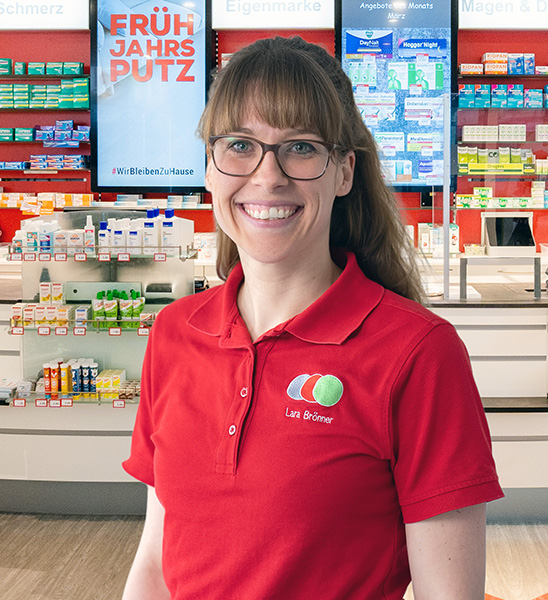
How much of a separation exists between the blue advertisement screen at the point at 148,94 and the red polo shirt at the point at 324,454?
5.27 metres

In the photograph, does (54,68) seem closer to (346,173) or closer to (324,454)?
(346,173)

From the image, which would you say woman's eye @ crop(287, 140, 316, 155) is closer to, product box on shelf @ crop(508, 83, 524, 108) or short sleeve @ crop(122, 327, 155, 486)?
short sleeve @ crop(122, 327, 155, 486)

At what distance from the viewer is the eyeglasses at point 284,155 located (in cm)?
110

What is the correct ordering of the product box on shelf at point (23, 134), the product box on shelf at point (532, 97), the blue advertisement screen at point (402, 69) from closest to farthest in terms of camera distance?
1. the blue advertisement screen at point (402, 69)
2. the product box on shelf at point (532, 97)
3. the product box on shelf at point (23, 134)

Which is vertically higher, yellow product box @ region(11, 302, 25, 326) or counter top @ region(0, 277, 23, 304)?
counter top @ region(0, 277, 23, 304)

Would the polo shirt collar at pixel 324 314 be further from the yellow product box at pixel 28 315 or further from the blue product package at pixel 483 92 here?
the blue product package at pixel 483 92

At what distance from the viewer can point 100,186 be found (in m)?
6.25

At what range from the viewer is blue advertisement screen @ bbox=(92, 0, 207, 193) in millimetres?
6152

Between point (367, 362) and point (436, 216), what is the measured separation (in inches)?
140

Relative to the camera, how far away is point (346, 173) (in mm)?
1199

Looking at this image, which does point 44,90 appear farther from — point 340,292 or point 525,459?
point 340,292

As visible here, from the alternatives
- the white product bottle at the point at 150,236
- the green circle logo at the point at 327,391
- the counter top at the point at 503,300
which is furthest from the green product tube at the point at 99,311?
the green circle logo at the point at 327,391

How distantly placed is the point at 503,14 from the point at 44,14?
402 centimetres

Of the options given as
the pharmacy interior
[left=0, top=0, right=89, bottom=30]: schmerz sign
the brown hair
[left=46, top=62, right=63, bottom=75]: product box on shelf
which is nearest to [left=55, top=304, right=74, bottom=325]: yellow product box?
the pharmacy interior
